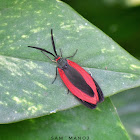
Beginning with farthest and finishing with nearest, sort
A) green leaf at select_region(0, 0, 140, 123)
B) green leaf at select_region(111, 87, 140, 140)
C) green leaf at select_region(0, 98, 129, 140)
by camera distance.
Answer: green leaf at select_region(111, 87, 140, 140)
green leaf at select_region(0, 98, 129, 140)
green leaf at select_region(0, 0, 140, 123)

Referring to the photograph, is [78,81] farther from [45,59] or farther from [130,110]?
[130,110]

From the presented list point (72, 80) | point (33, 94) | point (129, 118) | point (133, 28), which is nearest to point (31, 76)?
point (33, 94)

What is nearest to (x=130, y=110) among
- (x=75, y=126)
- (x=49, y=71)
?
(x=75, y=126)

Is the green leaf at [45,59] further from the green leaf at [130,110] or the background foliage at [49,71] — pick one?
the green leaf at [130,110]

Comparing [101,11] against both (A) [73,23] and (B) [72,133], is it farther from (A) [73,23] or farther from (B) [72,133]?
(B) [72,133]

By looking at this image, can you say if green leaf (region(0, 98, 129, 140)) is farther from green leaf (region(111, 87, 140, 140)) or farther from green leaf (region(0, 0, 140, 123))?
green leaf (region(111, 87, 140, 140))

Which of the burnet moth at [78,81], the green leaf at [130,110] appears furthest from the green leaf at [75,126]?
the green leaf at [130,110]

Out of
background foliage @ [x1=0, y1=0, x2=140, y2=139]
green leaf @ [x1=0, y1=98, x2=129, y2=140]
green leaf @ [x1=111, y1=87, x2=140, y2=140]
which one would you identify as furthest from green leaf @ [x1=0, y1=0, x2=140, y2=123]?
green leaf @ [x1=111, y1=87, x2=140, y2=140]
